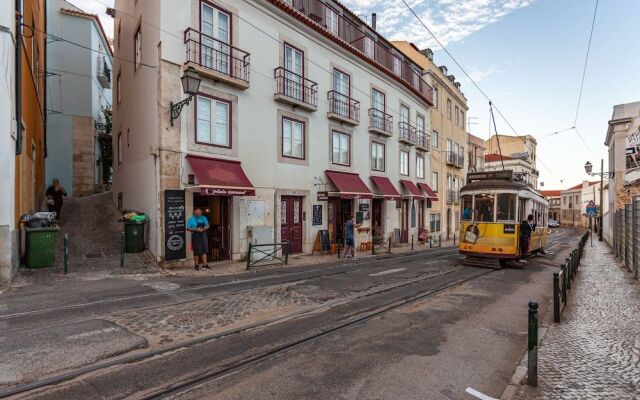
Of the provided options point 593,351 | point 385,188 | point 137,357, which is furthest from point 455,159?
point 137,357

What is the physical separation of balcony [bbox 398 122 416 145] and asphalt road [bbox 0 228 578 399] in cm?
1555

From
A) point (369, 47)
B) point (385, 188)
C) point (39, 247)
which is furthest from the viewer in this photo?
point (369, 47)

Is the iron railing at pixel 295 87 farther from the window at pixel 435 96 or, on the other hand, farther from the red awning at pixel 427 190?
the window at pixel 435 96

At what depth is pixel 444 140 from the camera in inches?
1180

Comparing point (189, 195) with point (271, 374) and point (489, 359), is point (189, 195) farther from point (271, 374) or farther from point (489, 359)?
point (489, 359)

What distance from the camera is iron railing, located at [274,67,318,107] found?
1478 centimetres

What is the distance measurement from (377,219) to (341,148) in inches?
218

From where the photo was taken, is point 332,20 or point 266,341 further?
point 332,20

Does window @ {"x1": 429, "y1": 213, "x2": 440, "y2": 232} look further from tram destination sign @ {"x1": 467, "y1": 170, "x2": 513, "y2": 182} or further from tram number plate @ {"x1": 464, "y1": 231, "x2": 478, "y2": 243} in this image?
tram number plate @ {"x1": 464, "y1": 231, "x2": 478, "y2": 243}

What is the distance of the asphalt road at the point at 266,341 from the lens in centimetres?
395

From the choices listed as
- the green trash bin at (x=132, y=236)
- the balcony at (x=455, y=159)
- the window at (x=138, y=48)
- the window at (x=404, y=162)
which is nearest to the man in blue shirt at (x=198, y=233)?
the green trash bin at (x=132, y=236)

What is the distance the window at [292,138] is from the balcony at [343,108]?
6.78 feet

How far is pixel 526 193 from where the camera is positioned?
1316cm

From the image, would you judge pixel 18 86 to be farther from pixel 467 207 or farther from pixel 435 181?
pixel 435 181
